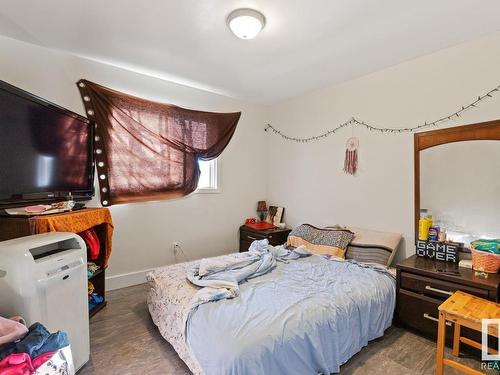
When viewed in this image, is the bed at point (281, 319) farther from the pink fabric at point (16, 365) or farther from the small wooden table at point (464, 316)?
the pink fabric at point (16, 365)

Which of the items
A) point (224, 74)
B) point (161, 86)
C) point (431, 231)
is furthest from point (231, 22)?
point (431, 231)

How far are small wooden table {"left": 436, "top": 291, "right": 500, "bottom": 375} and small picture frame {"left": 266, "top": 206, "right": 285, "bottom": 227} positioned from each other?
8.32 feet

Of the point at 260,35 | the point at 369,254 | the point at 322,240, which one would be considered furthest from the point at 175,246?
the point at 260,35

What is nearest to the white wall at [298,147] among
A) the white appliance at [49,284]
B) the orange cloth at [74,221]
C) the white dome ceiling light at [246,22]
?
the orange cloth at [74,221]

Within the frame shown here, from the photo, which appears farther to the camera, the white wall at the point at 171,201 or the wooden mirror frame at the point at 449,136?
the white wall at the point at 171,201

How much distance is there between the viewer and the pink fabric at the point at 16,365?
3.32 ft

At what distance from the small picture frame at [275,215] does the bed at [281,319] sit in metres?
1.70

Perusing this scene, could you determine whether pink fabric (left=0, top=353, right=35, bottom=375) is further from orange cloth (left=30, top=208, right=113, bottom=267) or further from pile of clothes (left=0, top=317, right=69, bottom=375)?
orange cloth (left=30, top=208, right=113, bottom=267)

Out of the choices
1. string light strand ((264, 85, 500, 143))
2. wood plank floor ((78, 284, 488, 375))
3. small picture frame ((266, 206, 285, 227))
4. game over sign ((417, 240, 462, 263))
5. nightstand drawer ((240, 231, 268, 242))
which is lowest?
wood plank floor ((78, 284, 488, 375))

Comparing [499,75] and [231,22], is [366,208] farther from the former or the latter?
[231,22]

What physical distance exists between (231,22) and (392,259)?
8.74 ft

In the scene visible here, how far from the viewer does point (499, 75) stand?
7.39 feet

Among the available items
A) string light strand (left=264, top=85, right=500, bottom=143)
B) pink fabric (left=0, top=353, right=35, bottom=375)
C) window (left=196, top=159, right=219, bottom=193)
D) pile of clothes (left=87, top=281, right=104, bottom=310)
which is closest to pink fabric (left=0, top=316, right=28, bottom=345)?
pink fabric (left=0, top=353, right=35, bottom=375)

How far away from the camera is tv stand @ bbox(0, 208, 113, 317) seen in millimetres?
1862
